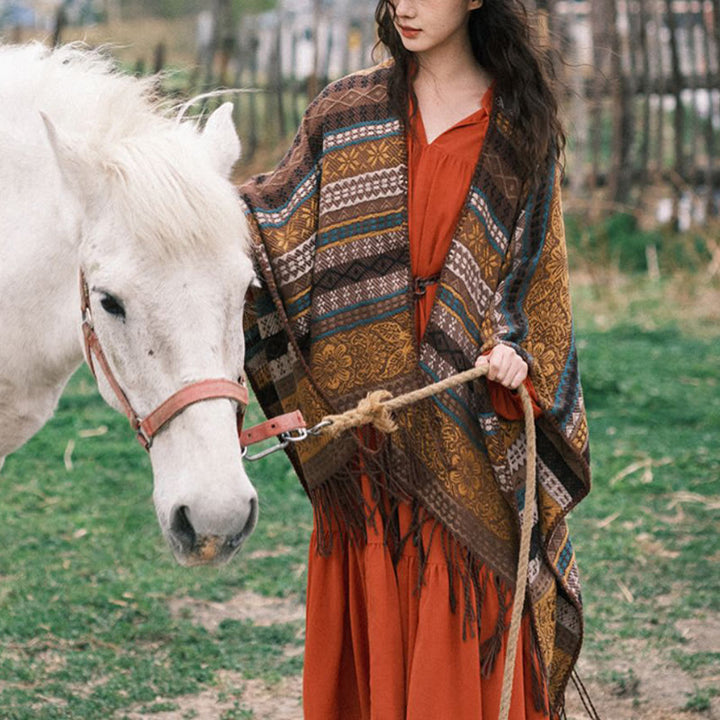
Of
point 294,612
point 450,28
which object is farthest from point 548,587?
point 294,612

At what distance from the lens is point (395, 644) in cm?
237

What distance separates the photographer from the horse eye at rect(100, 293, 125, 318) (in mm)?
2016

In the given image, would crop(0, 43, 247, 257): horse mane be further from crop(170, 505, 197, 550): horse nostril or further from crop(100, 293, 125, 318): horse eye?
crop(170, 505, 197, 550): horse nostril

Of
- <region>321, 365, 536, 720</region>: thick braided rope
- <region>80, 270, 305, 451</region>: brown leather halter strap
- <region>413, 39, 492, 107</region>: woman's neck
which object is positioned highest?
<region>413, 39, 492, 107</region>: woman's neck

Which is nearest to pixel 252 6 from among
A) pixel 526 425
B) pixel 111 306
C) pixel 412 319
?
pixel 412 319

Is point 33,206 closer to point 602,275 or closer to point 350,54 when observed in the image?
point 602,275

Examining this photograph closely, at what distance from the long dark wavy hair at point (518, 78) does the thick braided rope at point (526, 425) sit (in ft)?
1.62

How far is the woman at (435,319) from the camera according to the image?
232 centimetres

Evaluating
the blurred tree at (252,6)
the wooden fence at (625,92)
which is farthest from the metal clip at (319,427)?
the blurred tree at (252,6)

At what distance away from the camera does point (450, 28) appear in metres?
2.32

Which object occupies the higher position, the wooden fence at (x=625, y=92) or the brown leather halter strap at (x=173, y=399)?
the brown leather halter strap at (x=173, y=399)

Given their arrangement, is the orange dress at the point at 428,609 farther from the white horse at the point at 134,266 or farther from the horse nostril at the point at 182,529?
the horse nostril at the point at 182,529

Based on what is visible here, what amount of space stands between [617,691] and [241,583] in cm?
143

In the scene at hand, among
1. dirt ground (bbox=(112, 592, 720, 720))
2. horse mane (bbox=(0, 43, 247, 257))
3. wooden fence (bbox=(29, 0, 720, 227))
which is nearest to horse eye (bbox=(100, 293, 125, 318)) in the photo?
horse mane (bbox=(0, 43, 247, 257))
